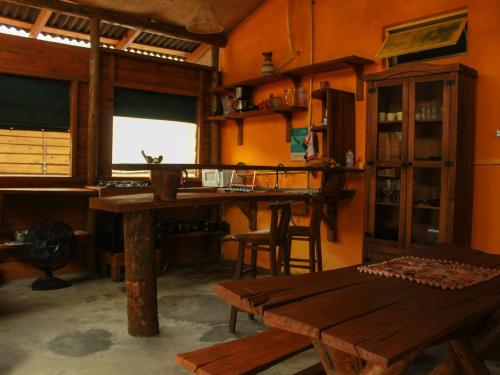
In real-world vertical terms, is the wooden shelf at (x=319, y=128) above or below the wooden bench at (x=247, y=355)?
above

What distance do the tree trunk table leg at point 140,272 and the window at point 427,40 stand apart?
259 centimetres

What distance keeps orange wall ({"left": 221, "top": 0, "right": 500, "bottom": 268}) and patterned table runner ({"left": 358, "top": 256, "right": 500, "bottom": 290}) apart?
5.69 ft

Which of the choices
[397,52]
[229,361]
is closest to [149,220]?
[229,361]

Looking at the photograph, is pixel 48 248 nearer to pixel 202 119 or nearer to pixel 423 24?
pixel 202 119

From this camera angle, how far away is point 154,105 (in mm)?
5844

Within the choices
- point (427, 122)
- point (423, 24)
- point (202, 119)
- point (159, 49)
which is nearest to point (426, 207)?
point (427, 122)

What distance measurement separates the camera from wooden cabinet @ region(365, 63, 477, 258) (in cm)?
355

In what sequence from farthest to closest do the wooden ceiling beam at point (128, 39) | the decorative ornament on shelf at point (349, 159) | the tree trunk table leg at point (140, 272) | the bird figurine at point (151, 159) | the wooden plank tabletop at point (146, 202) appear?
the wooden ceiling beam at point (128, 39)
the decorative ornament on shelf at point (349, 159)
the bird figurine at point (151, 159)
the tree trunk table leg at point (140, 272)
the wooden plank tabletop at point (146, 202)

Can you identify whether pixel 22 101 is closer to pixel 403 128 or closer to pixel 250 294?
pixel 403 128

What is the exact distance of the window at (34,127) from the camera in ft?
15.9

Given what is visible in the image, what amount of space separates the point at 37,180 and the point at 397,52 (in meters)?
3.86

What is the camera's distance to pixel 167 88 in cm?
588

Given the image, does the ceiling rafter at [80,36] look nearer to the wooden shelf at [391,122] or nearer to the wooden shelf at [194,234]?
the wooden shelf at [194,234]

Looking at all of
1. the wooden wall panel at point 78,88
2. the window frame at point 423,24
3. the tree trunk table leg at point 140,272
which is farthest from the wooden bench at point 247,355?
the wooden wall panel at point 78,88
